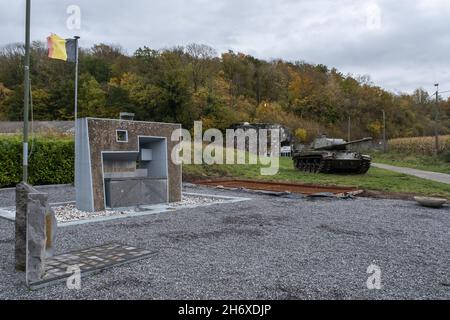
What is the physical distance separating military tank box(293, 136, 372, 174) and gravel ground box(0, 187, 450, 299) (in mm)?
11142

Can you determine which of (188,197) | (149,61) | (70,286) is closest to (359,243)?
(70,286)

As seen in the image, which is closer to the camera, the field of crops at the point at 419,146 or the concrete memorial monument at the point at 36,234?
the concrete memorial monument at the point at 36,234

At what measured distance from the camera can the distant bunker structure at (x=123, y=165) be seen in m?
8.59

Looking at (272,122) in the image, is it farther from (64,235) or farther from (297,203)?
(64,235)

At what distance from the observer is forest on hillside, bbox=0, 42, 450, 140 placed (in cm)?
3744

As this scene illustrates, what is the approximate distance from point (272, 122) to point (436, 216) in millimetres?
39537

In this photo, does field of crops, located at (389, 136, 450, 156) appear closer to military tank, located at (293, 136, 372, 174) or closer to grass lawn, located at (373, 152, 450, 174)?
grass lawn, located at (373, 152, 450, 174)

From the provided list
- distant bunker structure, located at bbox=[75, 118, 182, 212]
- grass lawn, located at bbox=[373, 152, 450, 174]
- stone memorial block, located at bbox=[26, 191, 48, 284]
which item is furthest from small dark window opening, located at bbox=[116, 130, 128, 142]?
grass lawn, located at bbox=[373, 152, 450, 174]

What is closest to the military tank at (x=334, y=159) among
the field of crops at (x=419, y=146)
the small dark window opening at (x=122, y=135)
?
the small dark window opening at (x=122, y=135)

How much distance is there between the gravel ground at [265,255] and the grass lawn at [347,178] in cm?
486

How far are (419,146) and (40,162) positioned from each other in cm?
3304

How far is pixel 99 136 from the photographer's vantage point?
8727 millimetres

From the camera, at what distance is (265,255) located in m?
4.99

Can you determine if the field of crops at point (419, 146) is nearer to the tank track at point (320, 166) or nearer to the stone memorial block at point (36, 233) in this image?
the tank track at point (320, 166)
